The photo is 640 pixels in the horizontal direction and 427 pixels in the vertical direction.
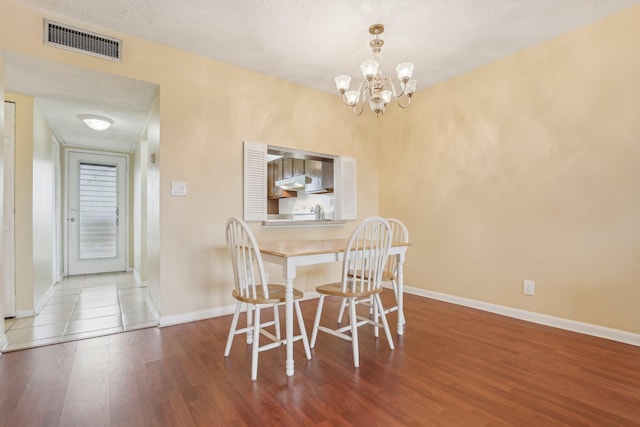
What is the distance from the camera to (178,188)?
2.84 meters

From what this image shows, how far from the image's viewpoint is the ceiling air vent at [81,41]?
2326mm

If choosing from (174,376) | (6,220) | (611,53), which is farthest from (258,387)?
(611,53)

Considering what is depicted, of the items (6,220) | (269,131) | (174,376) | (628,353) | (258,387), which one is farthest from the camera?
(269,131)

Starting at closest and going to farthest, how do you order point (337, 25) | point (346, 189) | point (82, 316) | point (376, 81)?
point (376, 81)
point (337, 25)
point (82, 316)
point (346, 189)

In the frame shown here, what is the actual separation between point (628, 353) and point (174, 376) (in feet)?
9.71

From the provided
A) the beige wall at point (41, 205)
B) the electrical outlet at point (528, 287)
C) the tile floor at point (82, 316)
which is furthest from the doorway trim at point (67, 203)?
the electrical outlet at point (528, 287)

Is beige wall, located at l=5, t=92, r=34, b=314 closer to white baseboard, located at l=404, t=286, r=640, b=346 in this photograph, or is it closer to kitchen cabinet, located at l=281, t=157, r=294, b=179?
kitchen cabinet, located at l=281, t=157, r=294, b=179

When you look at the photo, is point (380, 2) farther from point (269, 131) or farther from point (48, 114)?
point (48, 114)

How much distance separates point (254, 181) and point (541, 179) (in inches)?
105

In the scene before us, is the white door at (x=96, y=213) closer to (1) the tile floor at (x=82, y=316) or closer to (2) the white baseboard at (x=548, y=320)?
(1) the tile floor at (x=82, y=316)

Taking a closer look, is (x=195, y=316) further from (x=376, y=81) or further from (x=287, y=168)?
(x=287, y=168)

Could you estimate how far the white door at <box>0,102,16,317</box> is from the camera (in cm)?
282

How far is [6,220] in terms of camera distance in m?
2.82

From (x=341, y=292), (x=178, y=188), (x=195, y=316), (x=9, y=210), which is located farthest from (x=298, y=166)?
(x=9, y=210)
